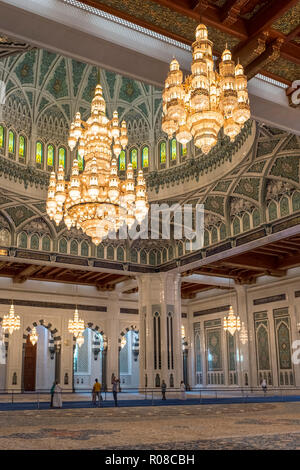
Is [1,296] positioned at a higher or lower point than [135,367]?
higher

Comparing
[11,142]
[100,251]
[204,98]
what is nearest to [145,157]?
[100,251]

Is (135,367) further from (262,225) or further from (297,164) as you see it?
(297,164)

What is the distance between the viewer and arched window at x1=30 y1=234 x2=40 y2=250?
1449 cm

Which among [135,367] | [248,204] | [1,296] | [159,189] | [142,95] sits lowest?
[135,367]

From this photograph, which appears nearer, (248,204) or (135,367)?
(248,204)

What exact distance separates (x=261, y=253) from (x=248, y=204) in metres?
3.50

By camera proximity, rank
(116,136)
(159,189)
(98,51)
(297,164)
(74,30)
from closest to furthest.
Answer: (74,30) < (98,51) < (116,136) < (297,164) < (159,189)

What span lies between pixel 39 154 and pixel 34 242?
2665 millimetres

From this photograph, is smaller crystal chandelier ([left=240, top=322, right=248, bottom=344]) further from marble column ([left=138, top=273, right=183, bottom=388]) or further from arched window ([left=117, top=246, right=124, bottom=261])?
arched window ([left=117, top=246, right=124, bottom=261])

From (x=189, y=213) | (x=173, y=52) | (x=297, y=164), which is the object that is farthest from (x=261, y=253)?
(x=173, y=52)

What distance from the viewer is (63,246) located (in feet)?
49.3

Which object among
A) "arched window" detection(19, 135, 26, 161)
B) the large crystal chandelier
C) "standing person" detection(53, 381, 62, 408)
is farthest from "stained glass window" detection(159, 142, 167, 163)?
"standing person" detection(53, 381, 62, 408)

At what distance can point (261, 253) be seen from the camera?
15.9 m

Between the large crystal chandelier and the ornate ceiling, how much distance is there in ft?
13.1
